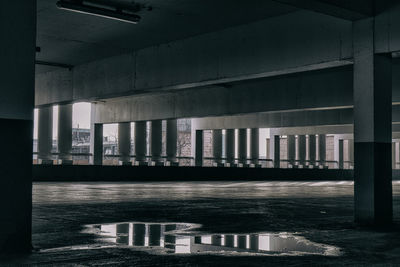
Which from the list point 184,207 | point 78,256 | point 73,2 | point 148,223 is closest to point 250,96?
point 184,207

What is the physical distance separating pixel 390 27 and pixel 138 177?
90.3 feet

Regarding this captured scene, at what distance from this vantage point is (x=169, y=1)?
48.9 ft

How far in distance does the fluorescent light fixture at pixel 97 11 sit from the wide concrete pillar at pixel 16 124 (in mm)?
6352

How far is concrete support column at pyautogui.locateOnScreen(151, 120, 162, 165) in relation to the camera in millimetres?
44562

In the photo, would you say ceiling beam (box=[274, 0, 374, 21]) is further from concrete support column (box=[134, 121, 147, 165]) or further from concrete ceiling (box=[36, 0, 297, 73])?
concrete support column (box=[134, 121, 147, 165])

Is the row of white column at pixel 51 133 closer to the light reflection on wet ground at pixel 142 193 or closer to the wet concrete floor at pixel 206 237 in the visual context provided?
the light reflection on wet ground at pixel 142 193

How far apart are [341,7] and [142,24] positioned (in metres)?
7.44

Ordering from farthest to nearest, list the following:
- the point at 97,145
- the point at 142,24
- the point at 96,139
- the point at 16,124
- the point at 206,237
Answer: the point at 96,139, the point at 97,145, the point at 142,24, the point at 206,237, the point at 16,124

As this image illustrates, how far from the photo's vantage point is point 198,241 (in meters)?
9.31

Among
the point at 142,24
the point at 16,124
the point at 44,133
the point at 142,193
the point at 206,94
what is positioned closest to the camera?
the point at 16,124

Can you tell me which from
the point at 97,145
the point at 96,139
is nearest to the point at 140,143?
the point at 96,139

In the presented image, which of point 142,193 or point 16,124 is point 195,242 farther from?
point 142,193

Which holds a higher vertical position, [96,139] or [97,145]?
[96,139]

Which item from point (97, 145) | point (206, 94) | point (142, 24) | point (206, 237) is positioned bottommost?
point (206, 237)
